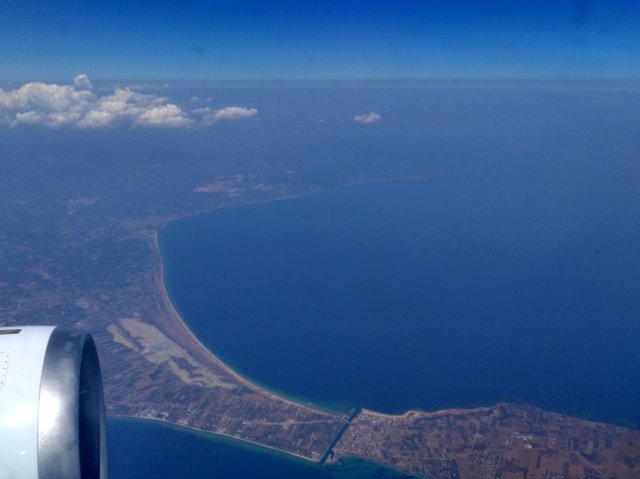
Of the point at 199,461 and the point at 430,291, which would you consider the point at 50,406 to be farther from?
the point at 430,291

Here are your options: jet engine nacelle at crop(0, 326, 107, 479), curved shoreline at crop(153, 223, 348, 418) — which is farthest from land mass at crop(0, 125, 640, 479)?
jet engine nacelle at crop(0, 326, 107, 479)

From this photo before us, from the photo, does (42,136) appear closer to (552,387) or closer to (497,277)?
(497,277)

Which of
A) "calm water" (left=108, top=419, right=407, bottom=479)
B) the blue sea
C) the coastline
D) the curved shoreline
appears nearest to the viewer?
"calm water" (left=108, top=419, right=407, bottom=479)

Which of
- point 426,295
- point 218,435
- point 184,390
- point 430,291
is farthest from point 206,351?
point 430,291

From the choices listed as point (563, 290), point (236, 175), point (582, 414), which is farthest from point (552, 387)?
point (236, 175)

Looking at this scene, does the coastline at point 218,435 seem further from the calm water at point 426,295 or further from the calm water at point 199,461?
the calm water at point 426,295

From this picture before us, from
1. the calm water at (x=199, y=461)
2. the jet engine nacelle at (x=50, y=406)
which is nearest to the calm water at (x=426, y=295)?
the calm water at (x=199, y=461)

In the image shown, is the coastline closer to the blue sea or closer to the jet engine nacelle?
the blue sea
